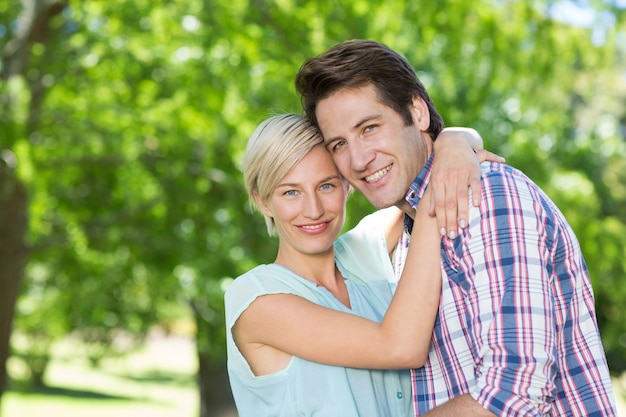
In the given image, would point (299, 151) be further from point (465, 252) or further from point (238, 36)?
point (238, 36)

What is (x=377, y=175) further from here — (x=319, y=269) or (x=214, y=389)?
(x=214, y=389)

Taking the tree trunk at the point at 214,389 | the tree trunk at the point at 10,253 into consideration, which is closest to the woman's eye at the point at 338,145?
the tree trunk at the point at 10,253

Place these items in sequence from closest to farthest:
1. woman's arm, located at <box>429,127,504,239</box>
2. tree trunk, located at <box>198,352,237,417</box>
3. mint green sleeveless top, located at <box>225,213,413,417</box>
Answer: woman's arm, located at <box>429,127,504,239</box>, mint green sleeveless top, located at <box>225,213,413,417</box>, tree trunk, located at <box>198,352,237,417</box>

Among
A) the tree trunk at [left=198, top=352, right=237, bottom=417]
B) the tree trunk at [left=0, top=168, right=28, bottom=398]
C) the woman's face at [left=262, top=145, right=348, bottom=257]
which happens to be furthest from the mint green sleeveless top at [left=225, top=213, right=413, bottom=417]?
the tree trunk at [left=198, top=352, right=237, bottom=417]

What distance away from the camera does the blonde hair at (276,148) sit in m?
3.01

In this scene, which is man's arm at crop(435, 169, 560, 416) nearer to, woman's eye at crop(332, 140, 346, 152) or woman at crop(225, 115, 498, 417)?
woman at crop(225, 115, 498, 417)

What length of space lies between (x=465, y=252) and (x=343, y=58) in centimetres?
82

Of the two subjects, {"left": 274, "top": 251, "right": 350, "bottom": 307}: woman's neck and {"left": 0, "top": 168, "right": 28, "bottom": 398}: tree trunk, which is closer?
{"left": 274, "top": 251, "right": 350, "bottom": 307}: woman's neck

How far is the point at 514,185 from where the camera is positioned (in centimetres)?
240

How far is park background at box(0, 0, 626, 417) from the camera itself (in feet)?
26.4

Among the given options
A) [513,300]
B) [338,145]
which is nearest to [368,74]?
[338,145]

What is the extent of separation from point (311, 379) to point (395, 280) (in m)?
0.69

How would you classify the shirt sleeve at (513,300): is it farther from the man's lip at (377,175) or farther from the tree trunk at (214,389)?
the tree trunk at (214,389)

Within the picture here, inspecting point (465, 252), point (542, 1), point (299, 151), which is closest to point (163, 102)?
A: point (542, 1)
